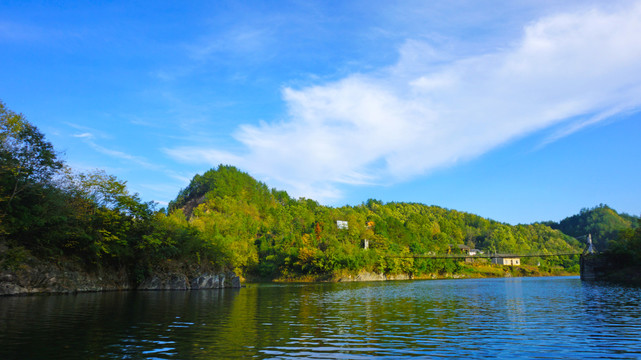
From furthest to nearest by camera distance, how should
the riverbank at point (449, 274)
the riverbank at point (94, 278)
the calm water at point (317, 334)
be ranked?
the riverbank at point (449, 274) → the riverbank at point (94, 278) → the calm water at point (317, 334)

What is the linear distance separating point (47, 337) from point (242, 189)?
153 metres

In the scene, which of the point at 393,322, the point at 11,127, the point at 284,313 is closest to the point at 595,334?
the point at 393,322

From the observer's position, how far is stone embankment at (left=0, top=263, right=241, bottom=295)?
35.1 metres

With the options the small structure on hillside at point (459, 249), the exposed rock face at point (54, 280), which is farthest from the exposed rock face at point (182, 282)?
the small structure on hillside at point (459, 249)

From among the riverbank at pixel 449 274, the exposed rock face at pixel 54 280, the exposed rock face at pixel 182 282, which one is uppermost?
the exposed rock face at pixel 54 280

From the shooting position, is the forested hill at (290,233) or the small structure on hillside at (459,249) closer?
the forested hill at (290,233)

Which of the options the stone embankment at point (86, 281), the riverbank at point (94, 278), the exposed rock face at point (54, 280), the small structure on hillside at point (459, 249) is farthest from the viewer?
the small structure on hillside at point (459, 249)

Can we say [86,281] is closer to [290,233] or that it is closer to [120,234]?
[120,234]

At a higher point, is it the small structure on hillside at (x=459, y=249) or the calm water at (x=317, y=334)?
the calm water at (x=317, y=334)

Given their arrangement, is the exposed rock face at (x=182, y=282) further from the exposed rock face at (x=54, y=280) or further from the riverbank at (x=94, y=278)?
the exposed rock face at (x=54, y=280)

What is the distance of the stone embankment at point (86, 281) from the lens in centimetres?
3506

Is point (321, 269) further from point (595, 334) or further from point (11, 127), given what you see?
point (595, 334)

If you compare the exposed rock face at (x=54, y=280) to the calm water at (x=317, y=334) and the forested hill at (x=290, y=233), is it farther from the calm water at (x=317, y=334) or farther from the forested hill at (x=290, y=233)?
the forested hill at (x=290, y=233)

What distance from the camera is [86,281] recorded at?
4291 centimetres
